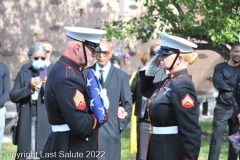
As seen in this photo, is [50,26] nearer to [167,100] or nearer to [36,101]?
[36,101]

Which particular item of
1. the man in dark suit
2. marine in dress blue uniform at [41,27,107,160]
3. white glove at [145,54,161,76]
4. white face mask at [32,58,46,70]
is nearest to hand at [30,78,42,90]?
white face mask at [32,58,46,70]

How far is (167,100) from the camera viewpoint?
16.9 feet

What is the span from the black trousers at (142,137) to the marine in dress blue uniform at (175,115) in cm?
237

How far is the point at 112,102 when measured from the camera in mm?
7062

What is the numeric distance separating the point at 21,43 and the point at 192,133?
31.8 feet

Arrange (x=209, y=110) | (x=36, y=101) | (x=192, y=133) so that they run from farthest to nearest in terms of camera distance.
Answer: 1. (x=209, y=110)
2. (x=36, y=101)
3. (x=192, y=133)

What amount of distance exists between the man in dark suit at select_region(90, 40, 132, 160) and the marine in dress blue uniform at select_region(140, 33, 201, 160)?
5.11ft

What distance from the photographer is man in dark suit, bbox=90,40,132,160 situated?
272 inches

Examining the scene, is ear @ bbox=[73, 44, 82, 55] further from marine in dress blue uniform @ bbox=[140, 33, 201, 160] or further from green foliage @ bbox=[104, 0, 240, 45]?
green foliage @ bbox=[104, 0, 240, 45]

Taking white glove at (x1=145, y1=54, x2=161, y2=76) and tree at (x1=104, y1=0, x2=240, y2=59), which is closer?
white glove at (x1=145, y1=54, x2=161, y2=76)

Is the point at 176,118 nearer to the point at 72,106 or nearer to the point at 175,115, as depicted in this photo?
the point at 175,115

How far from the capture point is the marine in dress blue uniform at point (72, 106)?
4574mm

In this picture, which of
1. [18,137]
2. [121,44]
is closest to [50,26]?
[121,44]

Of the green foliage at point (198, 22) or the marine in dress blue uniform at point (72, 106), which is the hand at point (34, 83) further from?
the green foliage at point (198, 22)
